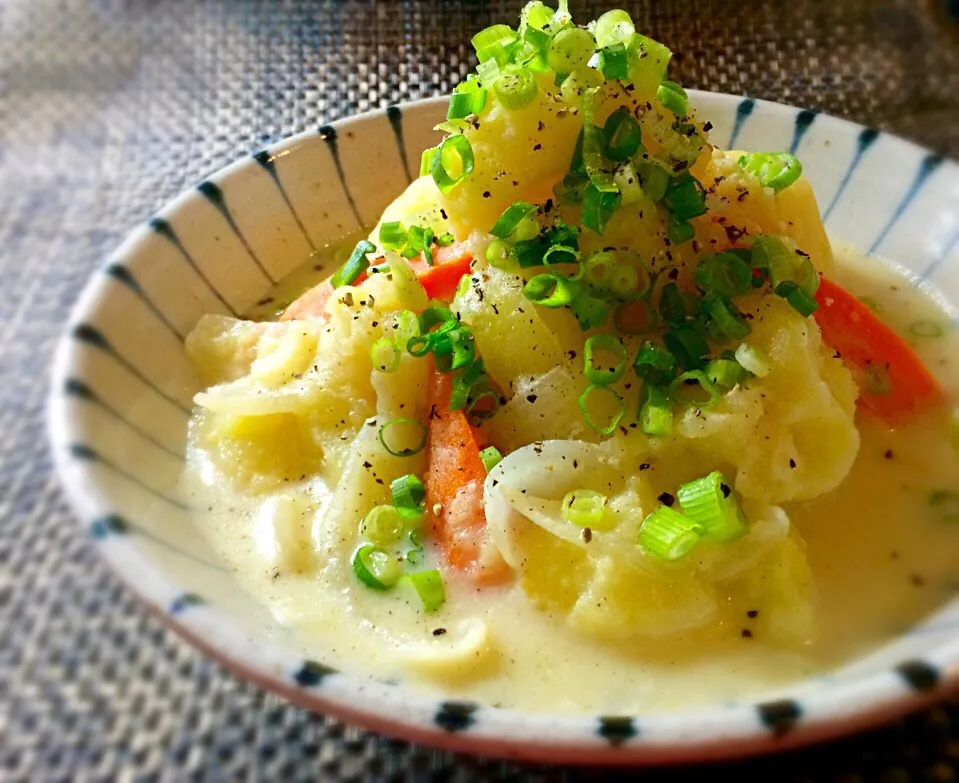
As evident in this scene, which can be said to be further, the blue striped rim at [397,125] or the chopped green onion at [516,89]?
the blue striped rim at [397,125]

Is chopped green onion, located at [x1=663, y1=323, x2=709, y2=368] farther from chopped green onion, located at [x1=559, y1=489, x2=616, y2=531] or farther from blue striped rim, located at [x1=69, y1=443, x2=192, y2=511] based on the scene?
blue striped rim, located at [x1=69, y1=443, x2=192, y2=511]

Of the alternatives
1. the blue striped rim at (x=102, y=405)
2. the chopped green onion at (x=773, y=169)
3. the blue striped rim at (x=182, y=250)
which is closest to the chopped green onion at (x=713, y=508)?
the chopped green onion at (x=773, y=169)

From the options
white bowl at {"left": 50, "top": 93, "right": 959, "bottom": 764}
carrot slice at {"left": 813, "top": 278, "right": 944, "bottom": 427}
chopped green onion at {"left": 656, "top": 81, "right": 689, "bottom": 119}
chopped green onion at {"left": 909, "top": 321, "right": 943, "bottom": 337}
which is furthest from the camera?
chopped green onion at {"left": 909, "top": 321, "right": 943, "bottom": 337}

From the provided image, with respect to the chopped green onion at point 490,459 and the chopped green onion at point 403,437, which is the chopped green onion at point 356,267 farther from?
the chopped green onion at point 490,459

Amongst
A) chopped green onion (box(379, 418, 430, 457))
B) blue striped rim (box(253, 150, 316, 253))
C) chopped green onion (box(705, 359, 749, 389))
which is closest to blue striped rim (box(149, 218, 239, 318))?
blue striped rim (box(253, 150, 316, 253))

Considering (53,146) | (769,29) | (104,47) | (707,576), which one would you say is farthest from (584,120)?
(104,47)

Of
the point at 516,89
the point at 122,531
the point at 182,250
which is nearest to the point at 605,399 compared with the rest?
the point at 516,89

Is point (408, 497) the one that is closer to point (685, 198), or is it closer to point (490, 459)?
point (490, 459)
